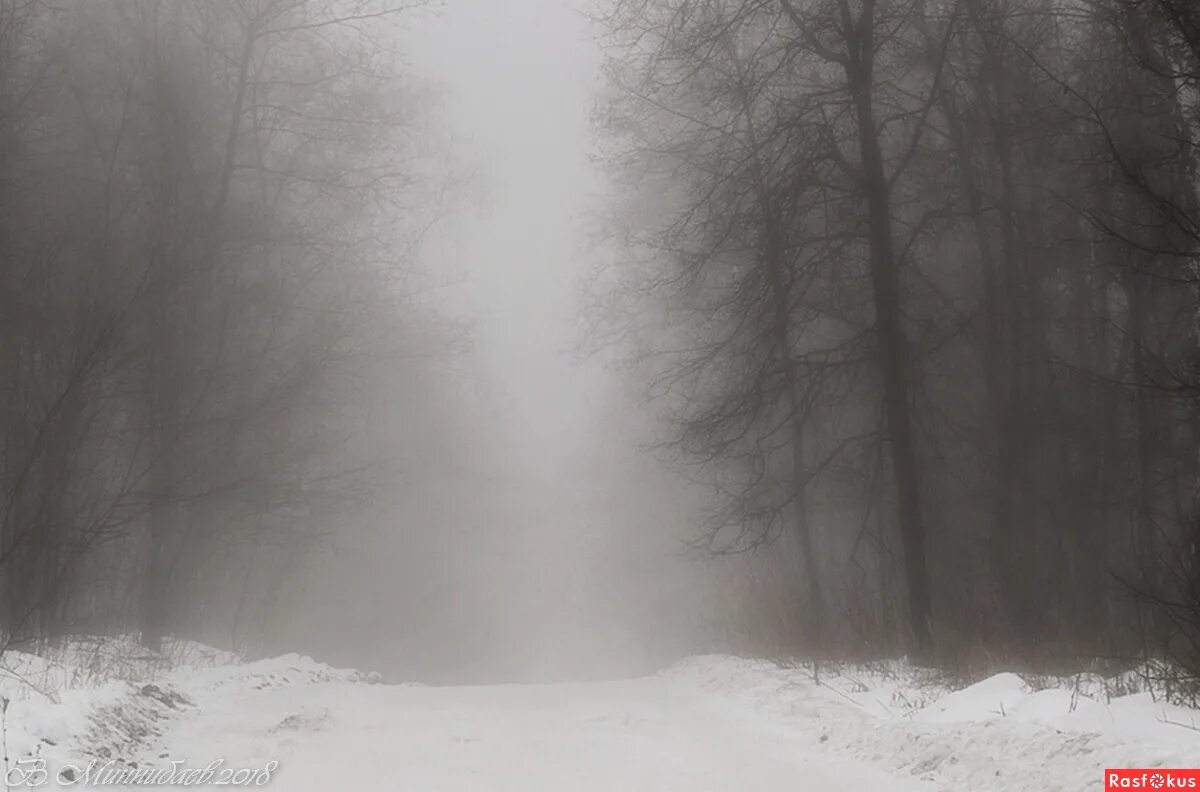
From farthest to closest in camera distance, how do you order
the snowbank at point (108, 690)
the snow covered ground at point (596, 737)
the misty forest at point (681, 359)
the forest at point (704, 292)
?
the forest at point (704, 292)
the misty forest at point (681, 359)
the snowbank at point (108, 690)
the snow covered ground at point (596, 737)

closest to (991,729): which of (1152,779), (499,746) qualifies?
(1152,779)

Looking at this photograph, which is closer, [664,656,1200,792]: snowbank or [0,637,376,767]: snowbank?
[664,656,1200,792]: snowbank

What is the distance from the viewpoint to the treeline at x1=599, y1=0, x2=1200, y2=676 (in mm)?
13961

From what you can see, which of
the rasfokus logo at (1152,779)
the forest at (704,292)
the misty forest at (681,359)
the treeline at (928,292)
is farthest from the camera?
the treeline at (928,292)

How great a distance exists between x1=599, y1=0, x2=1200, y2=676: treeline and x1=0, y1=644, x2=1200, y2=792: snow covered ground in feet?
9.25

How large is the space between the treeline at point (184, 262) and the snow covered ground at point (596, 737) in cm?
375

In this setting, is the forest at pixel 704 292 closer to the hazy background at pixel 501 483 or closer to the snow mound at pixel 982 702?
the hazy background at pixel 501 483

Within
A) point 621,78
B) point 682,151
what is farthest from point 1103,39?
point 621,78

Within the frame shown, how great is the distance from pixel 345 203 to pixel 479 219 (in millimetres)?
6038

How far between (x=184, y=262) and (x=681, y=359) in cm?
816

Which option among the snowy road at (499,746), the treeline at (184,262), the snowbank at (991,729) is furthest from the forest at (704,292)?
the snowy road at (499,746)

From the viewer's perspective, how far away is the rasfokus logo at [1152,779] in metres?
5.62

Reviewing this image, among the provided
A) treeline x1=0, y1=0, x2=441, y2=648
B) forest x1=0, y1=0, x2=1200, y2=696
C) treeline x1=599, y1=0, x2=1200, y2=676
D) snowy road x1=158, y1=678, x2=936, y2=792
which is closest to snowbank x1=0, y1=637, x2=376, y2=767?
snowy road x1=158, y1=678, x2=936, y2=792

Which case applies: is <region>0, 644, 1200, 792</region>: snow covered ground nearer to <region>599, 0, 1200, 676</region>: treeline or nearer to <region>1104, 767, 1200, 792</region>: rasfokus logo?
<region>1104, 767, 1200, 792</region>: rasfokus logo
